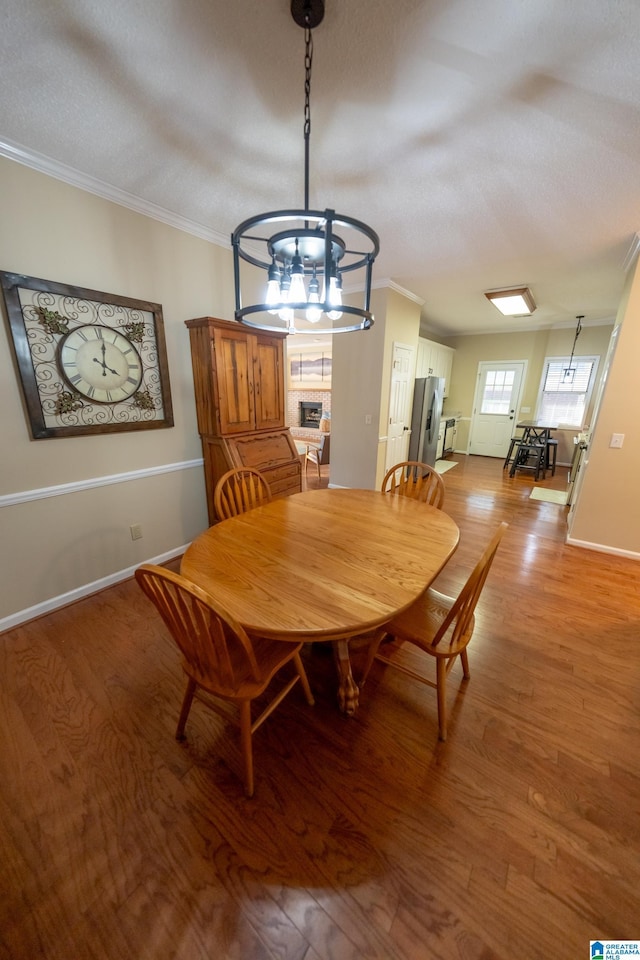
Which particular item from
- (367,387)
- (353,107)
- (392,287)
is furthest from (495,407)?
(353,107)

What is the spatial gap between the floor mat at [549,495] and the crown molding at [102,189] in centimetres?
478

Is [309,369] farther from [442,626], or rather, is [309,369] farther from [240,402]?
[442,626]

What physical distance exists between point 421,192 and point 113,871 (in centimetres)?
337

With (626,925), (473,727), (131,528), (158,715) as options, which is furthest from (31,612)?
(626,925)

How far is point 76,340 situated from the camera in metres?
2.02

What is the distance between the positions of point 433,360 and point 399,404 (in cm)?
218

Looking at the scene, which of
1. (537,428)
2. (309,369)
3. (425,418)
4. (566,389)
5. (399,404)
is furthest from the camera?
(309,369)

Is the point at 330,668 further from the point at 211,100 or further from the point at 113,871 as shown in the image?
the point at 211,100

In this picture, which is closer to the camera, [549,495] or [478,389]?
[549,495]

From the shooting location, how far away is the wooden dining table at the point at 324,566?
108cm

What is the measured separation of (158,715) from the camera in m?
1.53

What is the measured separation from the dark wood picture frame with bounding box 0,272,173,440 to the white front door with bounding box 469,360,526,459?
248 inches

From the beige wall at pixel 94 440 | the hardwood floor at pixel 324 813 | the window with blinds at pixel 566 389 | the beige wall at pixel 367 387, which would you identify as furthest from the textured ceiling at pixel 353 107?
the window with blinds at pixel 566 389

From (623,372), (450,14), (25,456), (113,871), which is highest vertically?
(450,14)
